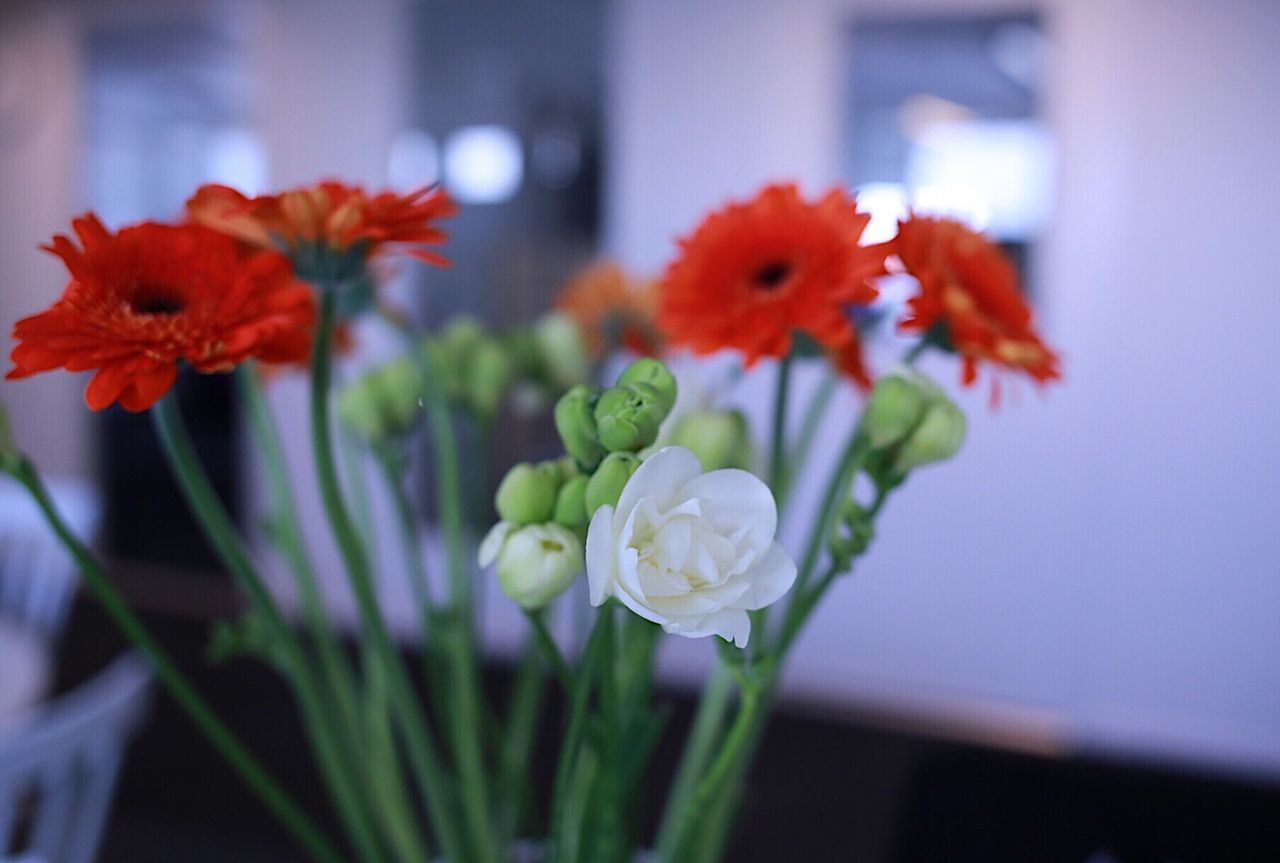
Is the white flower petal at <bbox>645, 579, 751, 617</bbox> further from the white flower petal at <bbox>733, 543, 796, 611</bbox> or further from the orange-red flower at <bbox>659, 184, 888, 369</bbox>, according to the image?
the orange-red flower at <bbox>659, 184, 888, 369</bbox>

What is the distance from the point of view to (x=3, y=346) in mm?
3930

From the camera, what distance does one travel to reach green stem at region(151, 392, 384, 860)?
42 centimetres

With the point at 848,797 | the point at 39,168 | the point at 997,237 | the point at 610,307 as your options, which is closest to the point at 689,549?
the point at 610,307

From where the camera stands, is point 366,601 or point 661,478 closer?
point 661,478

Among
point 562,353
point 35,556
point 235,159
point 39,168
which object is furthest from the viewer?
point 235,159

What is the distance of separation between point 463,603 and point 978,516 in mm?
2463

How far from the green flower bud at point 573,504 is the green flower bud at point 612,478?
0.03 m

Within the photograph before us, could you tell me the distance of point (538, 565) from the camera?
35 cm

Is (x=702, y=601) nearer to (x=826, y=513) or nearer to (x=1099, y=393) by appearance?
(x=826, y=513)

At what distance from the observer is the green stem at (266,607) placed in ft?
1.37

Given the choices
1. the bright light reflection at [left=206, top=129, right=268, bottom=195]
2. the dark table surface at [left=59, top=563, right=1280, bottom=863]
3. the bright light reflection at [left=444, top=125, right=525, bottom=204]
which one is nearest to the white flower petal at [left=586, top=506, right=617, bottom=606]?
the dark table surface at [left=59, top=563, right=1280, bottom=863]

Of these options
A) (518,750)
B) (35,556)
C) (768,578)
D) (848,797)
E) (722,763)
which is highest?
(768,578)

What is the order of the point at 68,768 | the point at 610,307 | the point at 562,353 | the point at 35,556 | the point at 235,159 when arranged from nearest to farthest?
the point at 562,353 < the point at 610,307 < the point at 68,768 < the point at 35,556 < the point at 235,159

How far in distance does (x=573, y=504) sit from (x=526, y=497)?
0.06 feet
